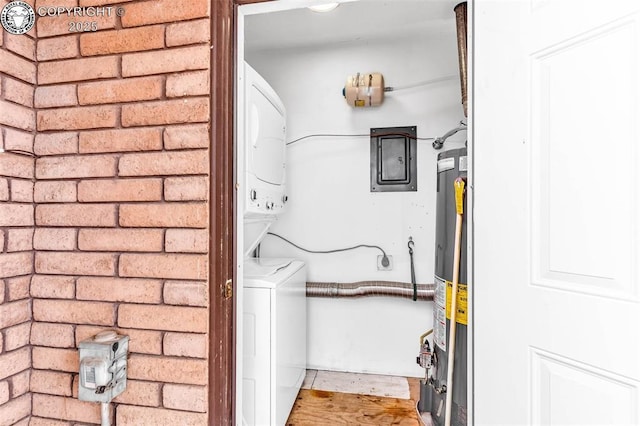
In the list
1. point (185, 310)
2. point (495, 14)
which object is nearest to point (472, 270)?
point (495, 14)

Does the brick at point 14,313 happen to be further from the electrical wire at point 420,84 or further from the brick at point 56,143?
the electrical wire at point 420,84

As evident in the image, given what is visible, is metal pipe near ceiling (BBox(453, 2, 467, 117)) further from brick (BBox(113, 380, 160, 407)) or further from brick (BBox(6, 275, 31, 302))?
brick (BBox(6, 275, 31, 302))

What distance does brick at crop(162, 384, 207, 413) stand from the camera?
1.09 metres

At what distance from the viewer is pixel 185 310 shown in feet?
3.60

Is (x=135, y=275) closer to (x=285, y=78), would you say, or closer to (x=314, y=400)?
(x=314, y=400)

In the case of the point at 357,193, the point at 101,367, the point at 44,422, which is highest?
the point at 357,193

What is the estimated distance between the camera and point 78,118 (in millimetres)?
1169

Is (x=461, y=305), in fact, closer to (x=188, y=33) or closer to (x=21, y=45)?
(x=188, y=33)

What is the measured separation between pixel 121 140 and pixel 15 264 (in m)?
0.53

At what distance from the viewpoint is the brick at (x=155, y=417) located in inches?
43.0

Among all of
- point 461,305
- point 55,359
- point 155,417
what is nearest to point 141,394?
point 155,417

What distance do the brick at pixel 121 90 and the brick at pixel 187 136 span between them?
127mm

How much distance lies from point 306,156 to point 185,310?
1.67 meters

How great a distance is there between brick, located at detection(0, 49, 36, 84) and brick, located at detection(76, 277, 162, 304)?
686 millimetres
